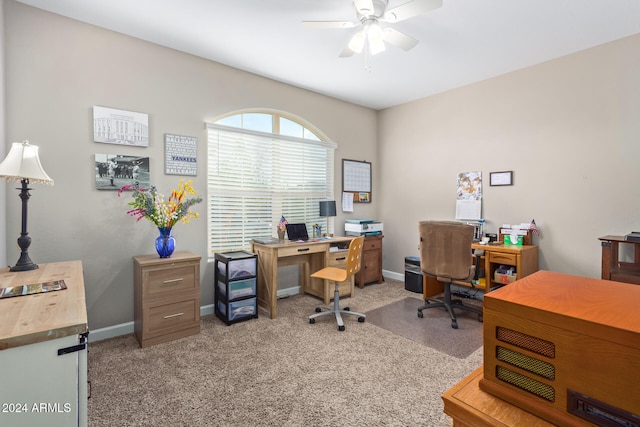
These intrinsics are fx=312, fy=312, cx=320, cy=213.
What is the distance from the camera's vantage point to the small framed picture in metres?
3.73

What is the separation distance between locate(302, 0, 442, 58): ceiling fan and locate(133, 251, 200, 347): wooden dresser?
229 centimetres

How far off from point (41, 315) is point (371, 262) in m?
3.90

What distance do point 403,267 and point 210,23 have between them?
3997 mm

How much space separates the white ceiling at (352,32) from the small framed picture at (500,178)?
3.93 feet

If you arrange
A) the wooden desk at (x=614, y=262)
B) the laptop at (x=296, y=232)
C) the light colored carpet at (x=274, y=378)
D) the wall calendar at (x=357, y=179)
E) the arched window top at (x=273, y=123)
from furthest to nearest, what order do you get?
the wall calendar at (x=357, y=179)
the laptop at (x=296, y=232)
the arched window top at (x=273, y=123)
the wooden desk at (x=614, y=262)
the light colored carpet at (x=274, y=378)

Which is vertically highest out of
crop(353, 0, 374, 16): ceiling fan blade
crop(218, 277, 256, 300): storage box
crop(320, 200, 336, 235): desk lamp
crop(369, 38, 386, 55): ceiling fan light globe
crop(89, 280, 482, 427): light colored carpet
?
crop(353, 0, 374, 16): ceiling fan blade

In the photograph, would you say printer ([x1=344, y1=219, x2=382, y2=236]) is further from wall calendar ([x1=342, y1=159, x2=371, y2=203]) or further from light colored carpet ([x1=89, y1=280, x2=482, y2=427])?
light colored carpet ([x1=89, y1=280, x2=482, y2=427])

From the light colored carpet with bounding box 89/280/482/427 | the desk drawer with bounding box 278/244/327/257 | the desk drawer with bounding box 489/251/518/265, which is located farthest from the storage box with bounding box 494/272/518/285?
the desk drawer with bounding box 278/244/327/257

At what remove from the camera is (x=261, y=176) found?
3918 mm

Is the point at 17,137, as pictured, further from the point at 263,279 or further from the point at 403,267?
the point at 403,267

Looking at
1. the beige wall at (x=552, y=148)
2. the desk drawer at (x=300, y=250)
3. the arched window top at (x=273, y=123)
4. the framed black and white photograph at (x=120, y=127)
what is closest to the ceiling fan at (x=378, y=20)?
the arched window top at (x=273, y=123)

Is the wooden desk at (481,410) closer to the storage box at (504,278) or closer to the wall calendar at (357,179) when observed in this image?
the storage box at (504,278)

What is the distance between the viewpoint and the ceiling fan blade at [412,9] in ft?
6.82

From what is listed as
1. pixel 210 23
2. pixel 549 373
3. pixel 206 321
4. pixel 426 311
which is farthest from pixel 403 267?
pixel 549 373
